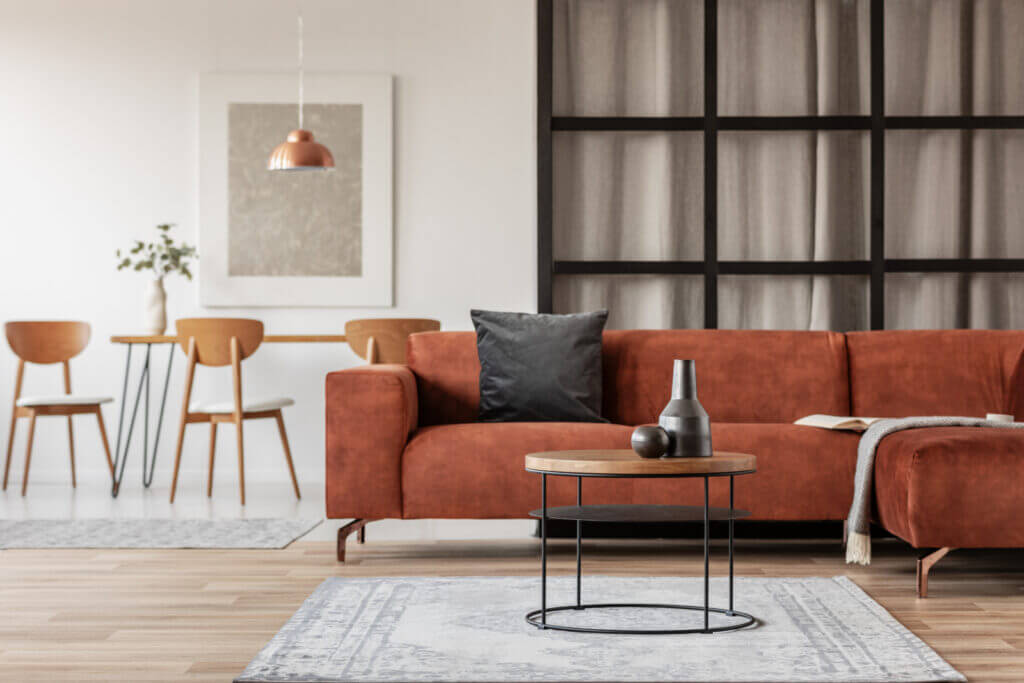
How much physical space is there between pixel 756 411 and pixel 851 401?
0.36 m

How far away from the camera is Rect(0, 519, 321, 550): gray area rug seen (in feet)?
12.8

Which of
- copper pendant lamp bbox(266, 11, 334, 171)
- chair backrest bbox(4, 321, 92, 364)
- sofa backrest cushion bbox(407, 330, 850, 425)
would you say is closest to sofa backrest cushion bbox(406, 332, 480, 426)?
sofa backrest cushion bbox(407, 330, 850, 425)

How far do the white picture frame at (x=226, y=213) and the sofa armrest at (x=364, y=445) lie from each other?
2744mm

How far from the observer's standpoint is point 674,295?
4.79 metres

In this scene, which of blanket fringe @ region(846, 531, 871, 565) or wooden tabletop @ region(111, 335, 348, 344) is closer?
blanket fringe @ region(846, 531, 871, 565)

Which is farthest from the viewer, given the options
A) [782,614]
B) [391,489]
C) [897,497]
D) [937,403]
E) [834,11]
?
[834,11]

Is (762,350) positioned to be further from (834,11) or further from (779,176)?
(834,11)

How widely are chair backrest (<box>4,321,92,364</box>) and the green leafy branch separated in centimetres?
43

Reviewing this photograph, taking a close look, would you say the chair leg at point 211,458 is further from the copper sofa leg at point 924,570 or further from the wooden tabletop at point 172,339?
the copper sofa leg at point 924,570

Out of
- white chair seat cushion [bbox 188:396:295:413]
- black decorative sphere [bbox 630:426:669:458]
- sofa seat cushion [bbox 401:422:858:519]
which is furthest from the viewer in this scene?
white chair seat cushion [bbox 188:396:295:413]

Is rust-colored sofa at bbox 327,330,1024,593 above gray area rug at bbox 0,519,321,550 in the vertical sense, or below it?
above

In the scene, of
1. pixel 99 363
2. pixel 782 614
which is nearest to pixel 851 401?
pixel 782 614

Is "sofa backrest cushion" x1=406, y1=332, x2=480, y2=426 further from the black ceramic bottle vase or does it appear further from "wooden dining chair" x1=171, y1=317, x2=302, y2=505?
the black ceramic bottle vase

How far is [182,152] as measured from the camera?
6352 millimetres
